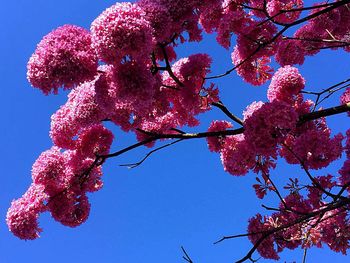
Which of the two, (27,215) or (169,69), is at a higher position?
(169,69)

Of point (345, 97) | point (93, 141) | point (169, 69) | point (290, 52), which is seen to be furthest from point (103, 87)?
point (345, 97)

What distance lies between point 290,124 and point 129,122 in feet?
6.21

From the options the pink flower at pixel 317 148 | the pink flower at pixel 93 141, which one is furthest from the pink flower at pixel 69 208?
the pink flower at pixel 317 148

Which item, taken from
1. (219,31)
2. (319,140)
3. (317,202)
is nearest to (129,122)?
(219,31)

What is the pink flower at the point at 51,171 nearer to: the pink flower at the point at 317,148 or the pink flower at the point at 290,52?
the pink flower at the point at 317,148

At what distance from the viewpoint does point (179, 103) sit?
5570 millimetres

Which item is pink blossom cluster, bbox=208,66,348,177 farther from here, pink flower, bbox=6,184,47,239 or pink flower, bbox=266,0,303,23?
pink flower, bbox=6,184,47,239

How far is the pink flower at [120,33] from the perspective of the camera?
11.9 ft

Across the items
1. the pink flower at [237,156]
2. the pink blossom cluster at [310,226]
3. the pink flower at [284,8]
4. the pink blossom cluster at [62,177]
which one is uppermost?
the pink flower at [284,8]

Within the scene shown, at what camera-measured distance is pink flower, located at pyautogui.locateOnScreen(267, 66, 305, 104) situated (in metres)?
5.61

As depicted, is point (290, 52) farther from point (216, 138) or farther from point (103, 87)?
point (103, 87)

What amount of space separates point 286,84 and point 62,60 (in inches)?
123

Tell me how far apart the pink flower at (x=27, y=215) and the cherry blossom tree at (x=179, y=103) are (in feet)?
0.04

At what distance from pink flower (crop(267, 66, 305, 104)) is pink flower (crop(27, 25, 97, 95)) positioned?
2772 millimetres
